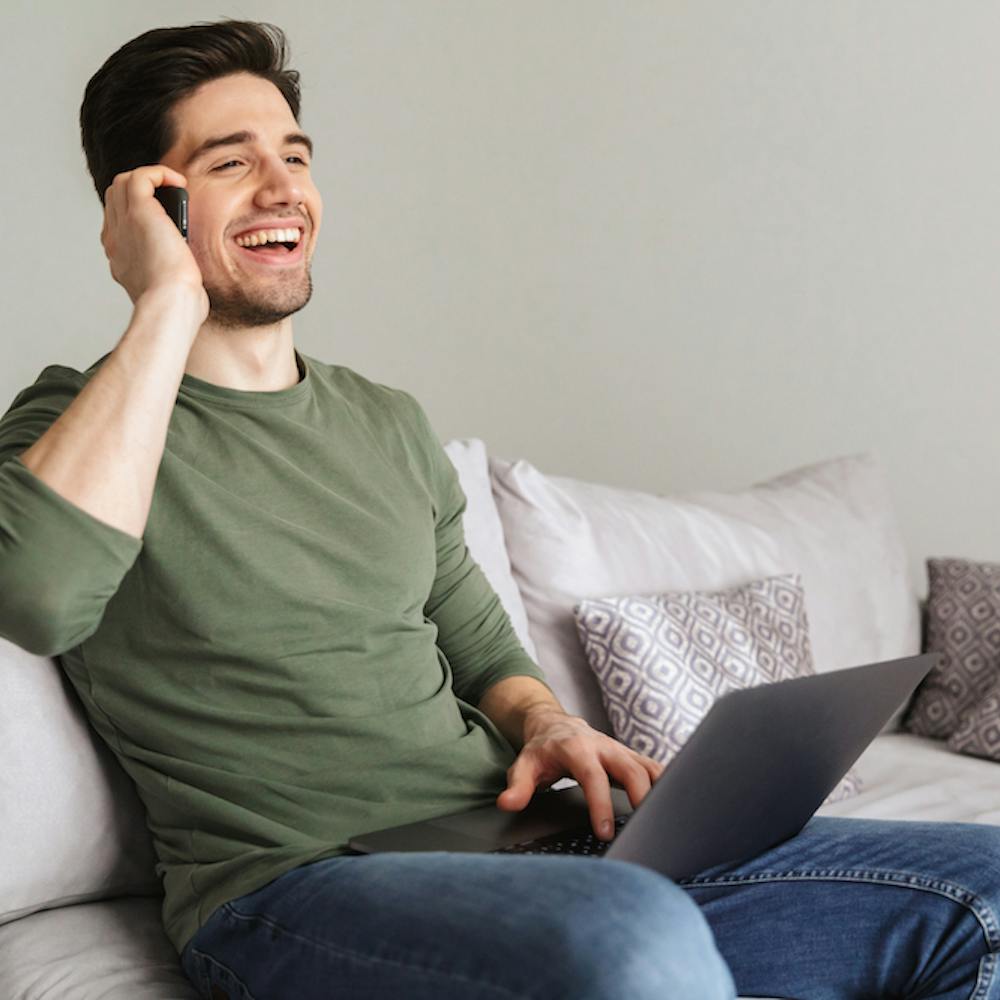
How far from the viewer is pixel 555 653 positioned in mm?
2055

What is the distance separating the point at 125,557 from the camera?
114cm

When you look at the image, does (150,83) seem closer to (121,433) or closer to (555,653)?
(121,433)

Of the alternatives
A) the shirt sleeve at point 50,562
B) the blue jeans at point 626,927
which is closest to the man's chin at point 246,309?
the shirt sleeve at point 50,562

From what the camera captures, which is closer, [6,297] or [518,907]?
[518,907]

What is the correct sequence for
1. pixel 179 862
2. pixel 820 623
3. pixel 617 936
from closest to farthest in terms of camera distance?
pixel 617 936, pixel 179 862, pixel 820 623

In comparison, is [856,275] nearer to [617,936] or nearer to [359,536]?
[359,536]

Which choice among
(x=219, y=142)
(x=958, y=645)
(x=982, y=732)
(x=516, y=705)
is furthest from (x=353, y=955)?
(x=958, y=645)

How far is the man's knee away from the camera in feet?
2.86

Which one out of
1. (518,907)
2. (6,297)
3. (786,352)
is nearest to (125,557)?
(518,907)

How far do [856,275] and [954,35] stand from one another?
53 centimetres

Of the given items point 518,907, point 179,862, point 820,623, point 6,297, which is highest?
point 6,297

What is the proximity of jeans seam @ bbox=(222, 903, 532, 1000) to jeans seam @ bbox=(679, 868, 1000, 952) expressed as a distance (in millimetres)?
378

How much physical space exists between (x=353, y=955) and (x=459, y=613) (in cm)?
64

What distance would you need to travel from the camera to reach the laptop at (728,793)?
3.45 feet
